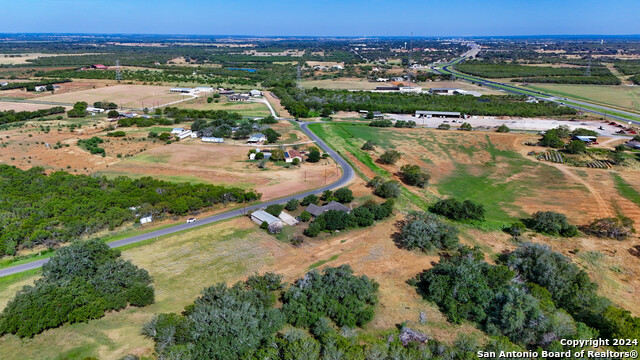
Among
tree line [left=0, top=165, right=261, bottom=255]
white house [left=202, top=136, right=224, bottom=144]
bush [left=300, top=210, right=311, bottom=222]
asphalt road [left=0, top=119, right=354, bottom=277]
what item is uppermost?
white house [left=202, top=136, right=224, bottom=144]

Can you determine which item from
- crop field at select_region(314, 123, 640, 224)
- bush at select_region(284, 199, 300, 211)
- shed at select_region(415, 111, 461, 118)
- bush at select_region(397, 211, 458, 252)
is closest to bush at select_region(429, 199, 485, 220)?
crop field at select_region(314, 123, 640, 224)

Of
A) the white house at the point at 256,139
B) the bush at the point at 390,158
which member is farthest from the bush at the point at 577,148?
the white house at the point at 256,139

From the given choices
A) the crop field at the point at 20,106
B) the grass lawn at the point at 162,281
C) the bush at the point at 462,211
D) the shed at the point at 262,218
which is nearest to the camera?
the grass lawn at the point at 162,281

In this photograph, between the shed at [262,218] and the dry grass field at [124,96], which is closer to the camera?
the shed at [262,218]

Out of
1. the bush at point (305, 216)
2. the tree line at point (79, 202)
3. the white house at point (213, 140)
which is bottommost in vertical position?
the bush at point (305, 216)

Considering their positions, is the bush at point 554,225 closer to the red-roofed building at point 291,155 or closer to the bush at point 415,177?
the bush at point 415,177

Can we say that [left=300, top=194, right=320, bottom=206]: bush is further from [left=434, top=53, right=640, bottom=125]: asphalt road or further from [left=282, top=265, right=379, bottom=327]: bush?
[left=434, top=53, right=640, bottom=125]: asphalt road

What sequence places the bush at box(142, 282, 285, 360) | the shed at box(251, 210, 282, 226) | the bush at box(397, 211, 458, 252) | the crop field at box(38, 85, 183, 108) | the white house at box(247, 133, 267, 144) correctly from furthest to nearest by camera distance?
the crop field at box(38, 85, 183, 108), the white house at box(247, 133, 267, 144), the shed at box(251, 210, 282, 226), the bush at box(397, 211, 458, 252), the bush at box(142, 282, 285, 360)
